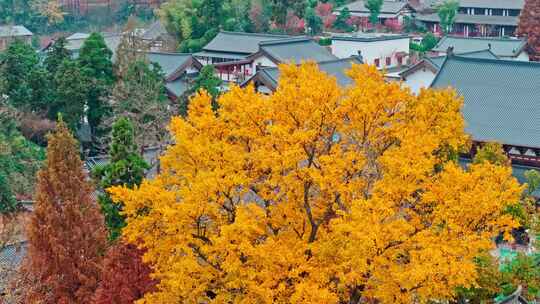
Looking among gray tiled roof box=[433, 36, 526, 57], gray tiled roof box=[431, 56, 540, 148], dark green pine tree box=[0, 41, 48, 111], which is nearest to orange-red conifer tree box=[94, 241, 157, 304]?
gray tiled roof box=[431, 56, 540, 148]

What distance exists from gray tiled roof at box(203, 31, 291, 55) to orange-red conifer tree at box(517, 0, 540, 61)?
54.3 ft

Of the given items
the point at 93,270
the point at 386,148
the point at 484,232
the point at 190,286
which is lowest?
the point at 93,270

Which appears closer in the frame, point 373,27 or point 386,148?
point 386,148

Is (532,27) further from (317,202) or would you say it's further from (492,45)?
(317,202)

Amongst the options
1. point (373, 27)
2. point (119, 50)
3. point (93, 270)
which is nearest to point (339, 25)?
point (373, 27)

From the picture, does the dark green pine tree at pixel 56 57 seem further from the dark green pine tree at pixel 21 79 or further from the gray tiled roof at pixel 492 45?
the gray tiled roof at pixel 492 45

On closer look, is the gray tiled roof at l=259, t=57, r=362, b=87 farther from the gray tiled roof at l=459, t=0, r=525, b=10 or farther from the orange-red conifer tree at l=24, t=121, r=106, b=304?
the gray tiled roof at l=459, t=0, r=525, b=10

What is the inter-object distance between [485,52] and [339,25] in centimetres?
2582

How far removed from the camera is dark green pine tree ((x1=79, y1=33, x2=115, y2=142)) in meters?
32.9

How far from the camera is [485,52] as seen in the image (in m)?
42.1

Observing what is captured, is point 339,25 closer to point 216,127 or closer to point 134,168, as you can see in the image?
point 134,168

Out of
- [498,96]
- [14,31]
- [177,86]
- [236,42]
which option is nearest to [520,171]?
[498,96]

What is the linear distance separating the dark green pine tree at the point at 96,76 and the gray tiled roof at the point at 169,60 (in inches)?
269

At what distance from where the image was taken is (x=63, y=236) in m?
17.1
